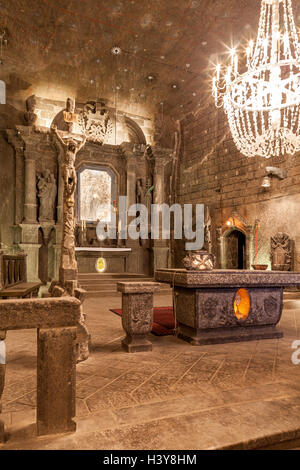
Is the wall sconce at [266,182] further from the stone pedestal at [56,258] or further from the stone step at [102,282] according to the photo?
the stone pedestal at [56,258]

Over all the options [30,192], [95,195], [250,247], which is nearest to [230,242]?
[250,247]

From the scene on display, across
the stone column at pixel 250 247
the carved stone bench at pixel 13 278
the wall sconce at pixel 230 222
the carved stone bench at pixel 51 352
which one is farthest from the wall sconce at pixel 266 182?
the carved stone bench at pixel 51 352

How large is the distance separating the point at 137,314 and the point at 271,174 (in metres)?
7.72

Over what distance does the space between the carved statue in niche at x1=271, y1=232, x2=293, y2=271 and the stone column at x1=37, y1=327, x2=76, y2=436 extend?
26.7ft

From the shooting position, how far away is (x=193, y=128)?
1383 centimetres

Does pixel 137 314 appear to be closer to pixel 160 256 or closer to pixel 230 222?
pixel 230 222

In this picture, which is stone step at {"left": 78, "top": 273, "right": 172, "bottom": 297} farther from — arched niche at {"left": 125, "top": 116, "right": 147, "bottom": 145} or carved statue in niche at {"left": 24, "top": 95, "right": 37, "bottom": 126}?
arched niche at {"left": 125, "top": 116, "right": 147, "bottom": 145}

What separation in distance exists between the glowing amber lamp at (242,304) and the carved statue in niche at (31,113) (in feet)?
31.6

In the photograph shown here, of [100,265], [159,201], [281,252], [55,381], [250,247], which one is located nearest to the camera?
[55,381]

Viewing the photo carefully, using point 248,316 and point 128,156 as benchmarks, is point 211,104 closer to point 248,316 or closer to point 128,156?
point 128,156

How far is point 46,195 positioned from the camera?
1121 cm

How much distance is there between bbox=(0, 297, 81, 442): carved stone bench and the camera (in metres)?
1.93

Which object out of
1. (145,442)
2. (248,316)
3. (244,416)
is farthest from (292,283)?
(145,442)

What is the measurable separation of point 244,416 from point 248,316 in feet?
7.59
